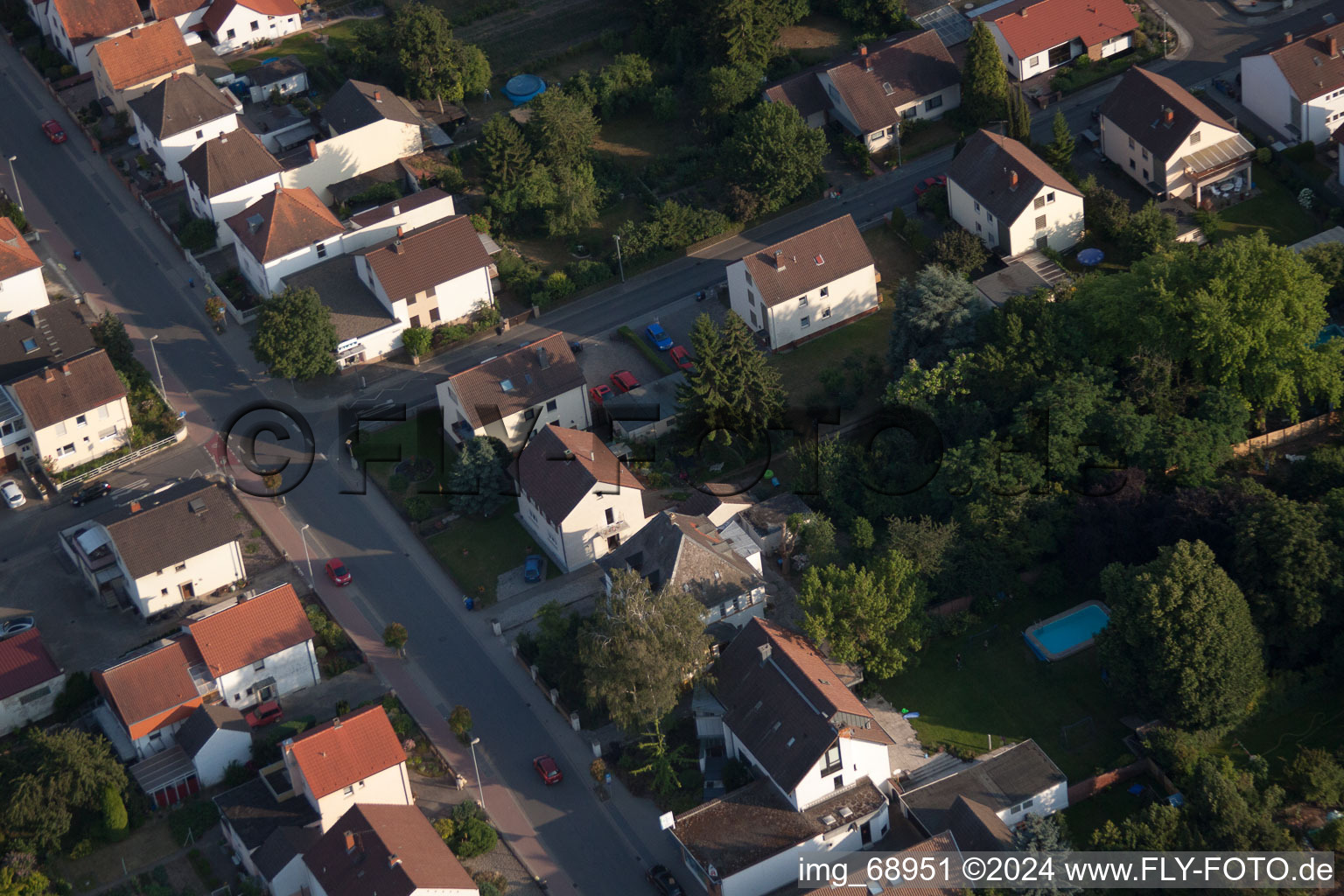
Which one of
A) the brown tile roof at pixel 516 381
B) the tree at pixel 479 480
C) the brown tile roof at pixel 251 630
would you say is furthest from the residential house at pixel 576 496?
the brown tile roof at pixel 251 630

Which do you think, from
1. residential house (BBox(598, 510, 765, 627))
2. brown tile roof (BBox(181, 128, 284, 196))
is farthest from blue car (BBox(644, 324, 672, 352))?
brown tile roof (BBox(181, 128, 284, 196))

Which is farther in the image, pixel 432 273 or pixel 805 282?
pixel 432 273

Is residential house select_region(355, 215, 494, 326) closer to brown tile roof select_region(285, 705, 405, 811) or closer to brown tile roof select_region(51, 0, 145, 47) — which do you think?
brown tile roof select_region(285, 705, 405, 811)

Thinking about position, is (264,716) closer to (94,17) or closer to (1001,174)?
(1001,174)

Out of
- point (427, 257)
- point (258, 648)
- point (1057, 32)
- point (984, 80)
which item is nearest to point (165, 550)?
point (258, 648)

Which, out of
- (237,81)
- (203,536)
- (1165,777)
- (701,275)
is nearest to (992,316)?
(701,275)

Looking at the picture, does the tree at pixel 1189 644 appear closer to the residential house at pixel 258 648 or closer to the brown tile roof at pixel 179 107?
the residential house at pixel 258 648

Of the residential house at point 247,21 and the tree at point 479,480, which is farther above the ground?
the residential house at point 247,21
